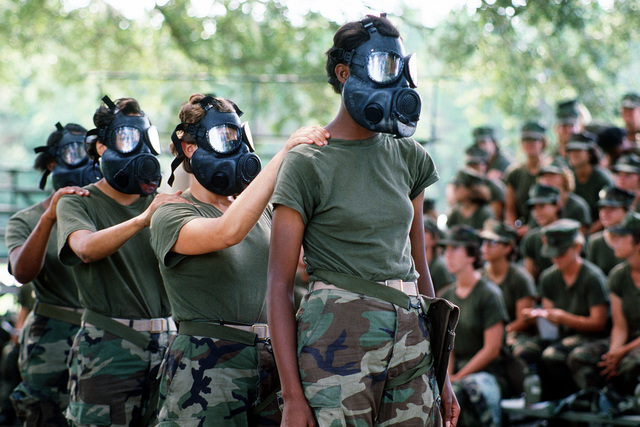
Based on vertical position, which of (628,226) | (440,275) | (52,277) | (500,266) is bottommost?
(440,275)

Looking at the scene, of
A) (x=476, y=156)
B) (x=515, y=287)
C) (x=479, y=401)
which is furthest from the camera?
(x=476, y=156)

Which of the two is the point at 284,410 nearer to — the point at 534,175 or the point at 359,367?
the point at 359,367

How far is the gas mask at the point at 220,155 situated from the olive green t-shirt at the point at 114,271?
80cm

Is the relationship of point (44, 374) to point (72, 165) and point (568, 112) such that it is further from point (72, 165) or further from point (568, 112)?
point (568, 112)

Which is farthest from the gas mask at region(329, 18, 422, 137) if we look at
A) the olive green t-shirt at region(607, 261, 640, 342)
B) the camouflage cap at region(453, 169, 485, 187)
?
the camouflage cap at region(453, 169, 485, 187)

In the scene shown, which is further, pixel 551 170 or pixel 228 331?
pixel 551 170

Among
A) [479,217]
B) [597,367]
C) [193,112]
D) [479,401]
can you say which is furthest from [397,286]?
[479,217]

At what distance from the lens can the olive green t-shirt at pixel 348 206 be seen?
9.52ft

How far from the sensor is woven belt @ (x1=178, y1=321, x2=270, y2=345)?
3477 millimetres

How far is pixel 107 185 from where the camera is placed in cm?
443

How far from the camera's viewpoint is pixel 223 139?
368 cm

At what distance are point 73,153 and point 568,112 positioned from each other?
6.04 metres

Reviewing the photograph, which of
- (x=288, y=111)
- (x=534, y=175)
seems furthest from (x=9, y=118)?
(x=534, y=175)

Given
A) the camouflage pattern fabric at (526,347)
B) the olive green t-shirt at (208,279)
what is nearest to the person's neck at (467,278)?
the camouflage pattern fabric at (526,347)
